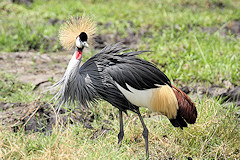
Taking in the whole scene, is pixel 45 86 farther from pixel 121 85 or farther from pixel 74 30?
pixel 121 85

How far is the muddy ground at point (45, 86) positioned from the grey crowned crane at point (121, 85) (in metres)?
0.42

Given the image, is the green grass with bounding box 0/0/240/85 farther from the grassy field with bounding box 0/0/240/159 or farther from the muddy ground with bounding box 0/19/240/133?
the muddy ground with bounding box 0/19/240/133

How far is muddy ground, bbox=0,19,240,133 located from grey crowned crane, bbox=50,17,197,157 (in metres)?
0.42

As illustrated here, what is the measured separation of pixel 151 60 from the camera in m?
4.71

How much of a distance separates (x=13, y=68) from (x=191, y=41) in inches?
102

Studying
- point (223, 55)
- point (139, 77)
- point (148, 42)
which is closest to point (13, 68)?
point (148, 42)

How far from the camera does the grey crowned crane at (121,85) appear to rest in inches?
113

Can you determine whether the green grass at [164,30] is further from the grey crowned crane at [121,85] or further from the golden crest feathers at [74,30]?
the grey crowned crane at [121,85]

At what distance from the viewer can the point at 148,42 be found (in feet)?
18.4

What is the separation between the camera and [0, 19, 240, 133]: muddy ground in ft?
11.8

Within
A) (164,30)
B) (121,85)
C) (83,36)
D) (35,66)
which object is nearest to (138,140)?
(121,85)

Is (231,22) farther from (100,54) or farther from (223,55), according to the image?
(100,54)

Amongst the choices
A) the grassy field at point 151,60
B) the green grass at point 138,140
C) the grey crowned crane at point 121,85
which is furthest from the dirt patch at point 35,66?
the grey crowned crane at point 121,85

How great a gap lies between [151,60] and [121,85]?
1.91 m
